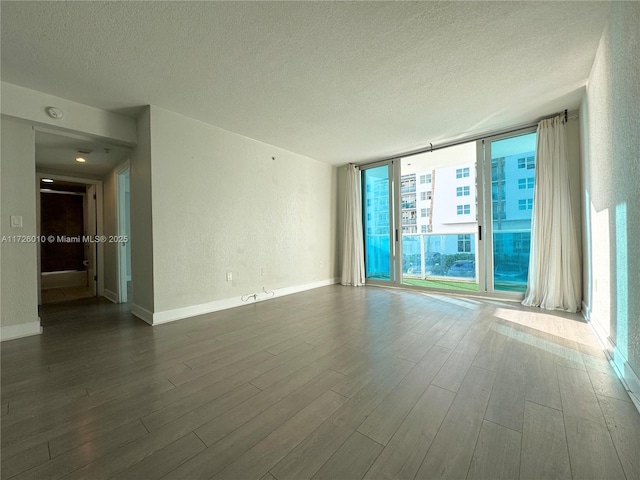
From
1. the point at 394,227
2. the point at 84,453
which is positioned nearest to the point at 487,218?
the point at 394,227

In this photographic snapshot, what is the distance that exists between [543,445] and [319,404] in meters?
1.05

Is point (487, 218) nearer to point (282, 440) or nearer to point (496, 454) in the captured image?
point (496, 454)

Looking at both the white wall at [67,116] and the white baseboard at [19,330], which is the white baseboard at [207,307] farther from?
the white wall at [67,116]

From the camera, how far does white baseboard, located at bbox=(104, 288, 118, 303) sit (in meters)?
4.28

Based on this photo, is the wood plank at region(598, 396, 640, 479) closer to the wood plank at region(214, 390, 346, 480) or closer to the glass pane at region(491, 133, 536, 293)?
the wood plank at region(214, 390, 346, 480)

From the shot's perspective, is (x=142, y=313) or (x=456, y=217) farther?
(x=456, y=217)

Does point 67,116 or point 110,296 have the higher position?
point 67,116

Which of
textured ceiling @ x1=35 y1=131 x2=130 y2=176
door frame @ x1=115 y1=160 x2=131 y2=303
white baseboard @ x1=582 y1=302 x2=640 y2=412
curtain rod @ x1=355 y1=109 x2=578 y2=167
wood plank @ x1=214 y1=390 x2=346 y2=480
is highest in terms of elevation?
curtain rod @ x1=355 y1=109 x2=578 y2=167

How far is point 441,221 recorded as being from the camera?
687 cm

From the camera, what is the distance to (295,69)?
2307 millimetres

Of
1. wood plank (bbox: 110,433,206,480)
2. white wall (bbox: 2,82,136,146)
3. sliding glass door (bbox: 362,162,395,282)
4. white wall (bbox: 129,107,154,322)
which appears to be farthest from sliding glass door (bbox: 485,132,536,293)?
white wall (bbox: 2,82,136,146)

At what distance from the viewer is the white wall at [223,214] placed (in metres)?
3.05

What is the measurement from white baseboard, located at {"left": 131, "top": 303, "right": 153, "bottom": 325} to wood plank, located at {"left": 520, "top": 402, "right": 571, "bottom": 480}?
341 centimetres

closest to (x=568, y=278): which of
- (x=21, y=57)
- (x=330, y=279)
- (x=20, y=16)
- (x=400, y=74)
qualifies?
(x=400, y=74)
